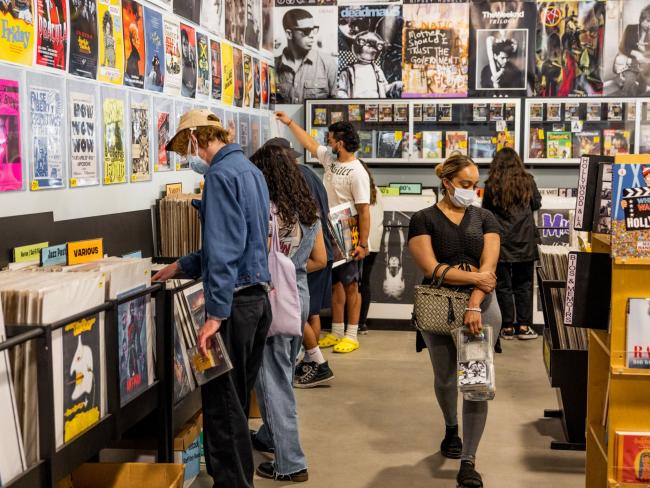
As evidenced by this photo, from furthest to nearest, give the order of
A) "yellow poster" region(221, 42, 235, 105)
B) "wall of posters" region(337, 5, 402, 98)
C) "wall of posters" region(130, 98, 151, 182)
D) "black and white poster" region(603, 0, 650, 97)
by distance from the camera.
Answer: "wall of posters" region(337, 5, 402, 98) < "black and white poster" region(603, 0, 650, 97) < "yellow poster" region(221, 42, 235, 105) < "wall of posters" region(130, 98, 151, 182)

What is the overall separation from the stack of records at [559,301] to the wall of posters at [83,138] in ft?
7.48

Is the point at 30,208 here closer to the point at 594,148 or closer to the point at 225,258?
the point at 225,258

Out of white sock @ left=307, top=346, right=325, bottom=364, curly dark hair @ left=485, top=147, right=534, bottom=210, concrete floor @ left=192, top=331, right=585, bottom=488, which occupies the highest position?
curly dark hair @ left=485, top=147, right=534, bottom=210

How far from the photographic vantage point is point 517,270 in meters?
Result: 6.74

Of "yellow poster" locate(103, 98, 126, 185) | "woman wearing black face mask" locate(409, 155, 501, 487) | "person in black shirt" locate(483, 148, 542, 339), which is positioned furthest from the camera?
"person in black shirt" locate(483, 148, 542, 339)

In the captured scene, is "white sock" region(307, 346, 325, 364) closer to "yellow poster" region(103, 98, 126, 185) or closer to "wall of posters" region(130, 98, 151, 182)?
"wall of posters" region(130, 98, 151, 182)

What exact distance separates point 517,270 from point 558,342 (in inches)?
101

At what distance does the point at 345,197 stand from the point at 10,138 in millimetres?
3273

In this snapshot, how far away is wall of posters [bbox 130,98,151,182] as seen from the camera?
14.3 feet

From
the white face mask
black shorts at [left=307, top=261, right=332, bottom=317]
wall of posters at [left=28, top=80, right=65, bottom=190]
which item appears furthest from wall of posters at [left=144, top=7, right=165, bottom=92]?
the white face mask

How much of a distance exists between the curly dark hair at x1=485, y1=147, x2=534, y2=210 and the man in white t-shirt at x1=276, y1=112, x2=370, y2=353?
105 cm

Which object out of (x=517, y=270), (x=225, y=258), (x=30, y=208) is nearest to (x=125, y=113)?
(x=30, y=208)

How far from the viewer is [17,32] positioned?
3.21m

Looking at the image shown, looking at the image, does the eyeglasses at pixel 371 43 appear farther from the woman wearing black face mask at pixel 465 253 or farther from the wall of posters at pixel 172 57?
the woman wearing black face mask at pixel 465 253
